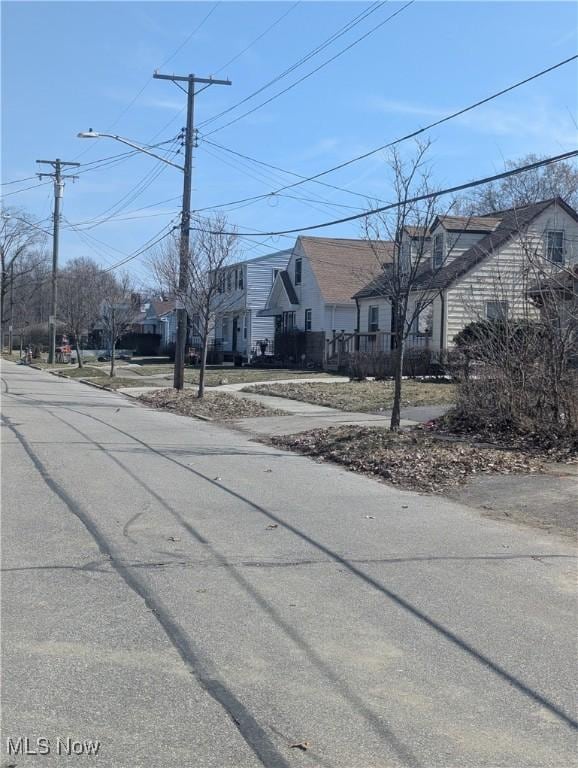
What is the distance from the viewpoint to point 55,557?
22.8 feet

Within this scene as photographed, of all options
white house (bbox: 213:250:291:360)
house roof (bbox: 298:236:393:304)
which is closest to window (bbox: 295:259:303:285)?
house roof (bbox: 298:236:393:304)

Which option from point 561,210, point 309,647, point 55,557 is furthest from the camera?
point 561,210

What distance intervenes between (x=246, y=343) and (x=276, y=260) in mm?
5811

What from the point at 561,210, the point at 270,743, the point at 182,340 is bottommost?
the point at 270,743

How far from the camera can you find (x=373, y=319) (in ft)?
129

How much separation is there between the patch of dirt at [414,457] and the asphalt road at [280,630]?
5.37 ft

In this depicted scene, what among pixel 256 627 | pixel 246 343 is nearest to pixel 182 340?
pixel 256 627

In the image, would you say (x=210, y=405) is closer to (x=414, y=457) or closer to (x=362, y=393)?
(x=362, y=393)

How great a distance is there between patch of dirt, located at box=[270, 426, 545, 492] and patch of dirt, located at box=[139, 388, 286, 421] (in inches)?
238

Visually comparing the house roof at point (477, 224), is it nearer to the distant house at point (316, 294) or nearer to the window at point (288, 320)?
the distant house at point (316, 294)

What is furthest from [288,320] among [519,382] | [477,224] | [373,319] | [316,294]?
[519,382]

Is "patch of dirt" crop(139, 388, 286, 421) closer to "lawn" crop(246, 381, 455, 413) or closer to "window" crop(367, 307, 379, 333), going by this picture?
"lawn" crop(246, 381, 455, 413)

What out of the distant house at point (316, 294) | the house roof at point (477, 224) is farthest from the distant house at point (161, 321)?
the house roof at point (477, 224)

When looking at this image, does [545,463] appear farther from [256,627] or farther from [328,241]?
[328,241]
